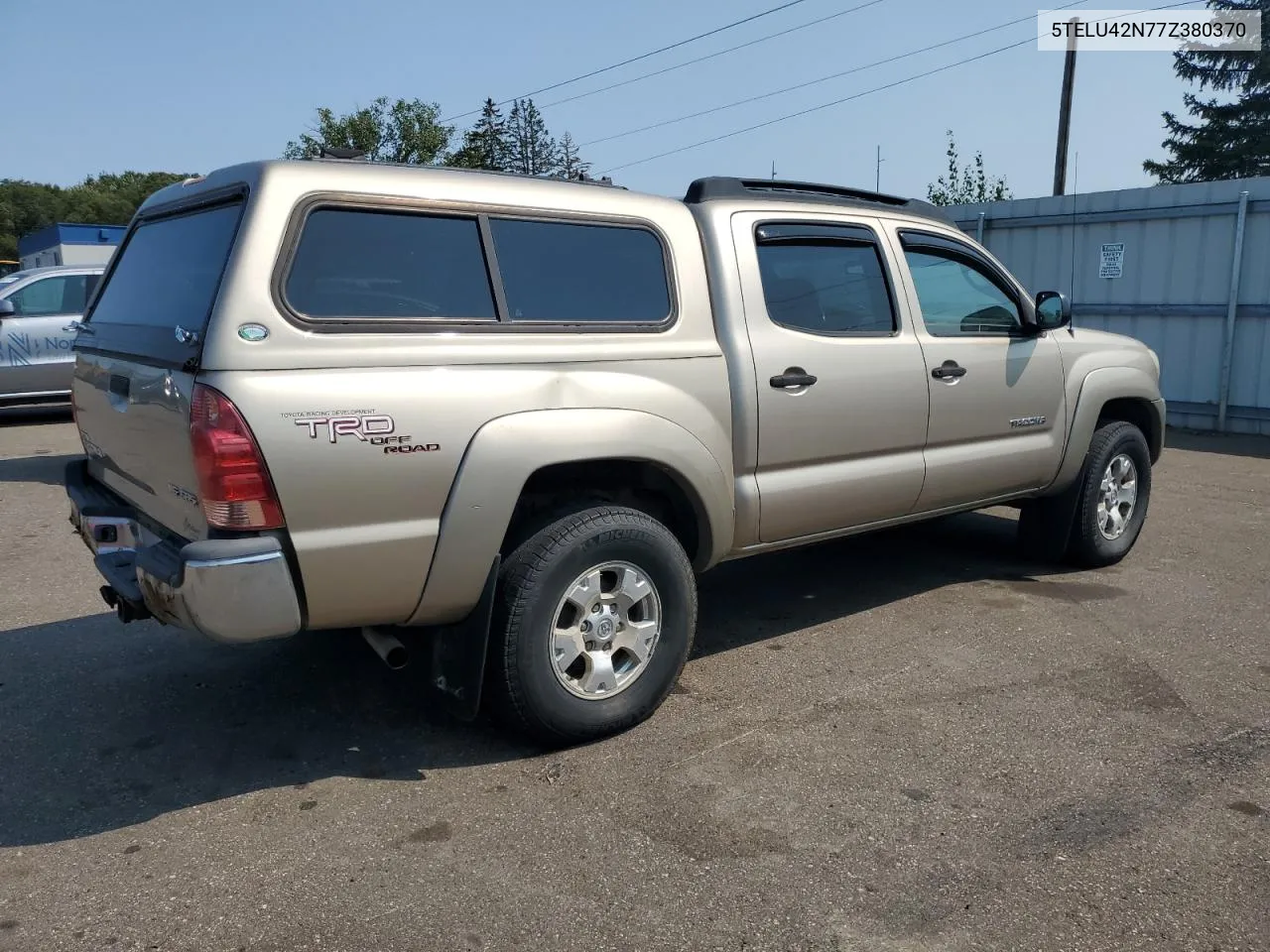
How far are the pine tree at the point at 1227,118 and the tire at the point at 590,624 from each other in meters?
32.0

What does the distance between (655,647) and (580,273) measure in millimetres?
1419

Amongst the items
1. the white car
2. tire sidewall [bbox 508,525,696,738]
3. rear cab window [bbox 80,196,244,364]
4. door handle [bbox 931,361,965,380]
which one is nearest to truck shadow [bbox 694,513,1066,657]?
tire sidewall [bbox 508,525,696,738]

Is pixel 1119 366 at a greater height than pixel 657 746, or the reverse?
pixel 1119 366

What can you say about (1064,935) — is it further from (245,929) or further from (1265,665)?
(1265,665)

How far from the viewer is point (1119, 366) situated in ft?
19.3

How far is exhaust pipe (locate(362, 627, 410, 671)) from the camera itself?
A: 3.52 metres

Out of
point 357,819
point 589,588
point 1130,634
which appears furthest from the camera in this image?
point 1130,634

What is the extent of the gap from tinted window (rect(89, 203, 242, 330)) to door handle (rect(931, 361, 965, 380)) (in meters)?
3.13

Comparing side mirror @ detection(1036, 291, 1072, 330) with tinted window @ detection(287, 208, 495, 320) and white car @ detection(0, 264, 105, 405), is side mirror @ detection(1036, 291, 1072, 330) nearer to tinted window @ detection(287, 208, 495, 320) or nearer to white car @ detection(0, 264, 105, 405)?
tinted window @ detection(287, 208, 495, 320)

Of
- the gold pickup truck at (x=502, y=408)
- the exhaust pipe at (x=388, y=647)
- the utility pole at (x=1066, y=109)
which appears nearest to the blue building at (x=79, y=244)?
the utility pole at (x=1066, y=109)

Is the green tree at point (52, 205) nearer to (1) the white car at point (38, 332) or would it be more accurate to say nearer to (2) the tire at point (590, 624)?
(1) the white car at point (38, 332)

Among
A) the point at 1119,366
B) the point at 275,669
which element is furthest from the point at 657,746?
the point at 1119,366

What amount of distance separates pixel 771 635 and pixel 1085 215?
9.50 metres

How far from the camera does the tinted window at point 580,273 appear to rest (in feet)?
11.9
